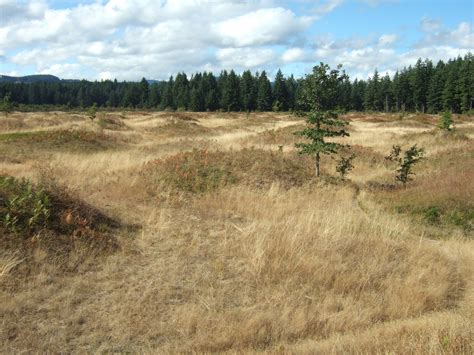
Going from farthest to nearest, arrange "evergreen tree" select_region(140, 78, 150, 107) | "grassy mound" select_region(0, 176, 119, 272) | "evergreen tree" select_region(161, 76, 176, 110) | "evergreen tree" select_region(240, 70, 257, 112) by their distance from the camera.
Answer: "evergreen tree" select_region(140, 78, 150, 107)
"evergreen tree" select_region(161, 76, 176, 110)
"evergreen tree" select_region(240, 70, 257, 112)
"grassy mound" select_region(0, 176, 119, 272)

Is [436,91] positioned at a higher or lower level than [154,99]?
higher

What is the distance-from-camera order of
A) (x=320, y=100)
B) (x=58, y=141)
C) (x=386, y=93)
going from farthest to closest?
1. (x=386, y=93)
2. (x=58, y=141)
3. (x=320, y=100)

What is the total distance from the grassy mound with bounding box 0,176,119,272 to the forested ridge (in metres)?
69.4

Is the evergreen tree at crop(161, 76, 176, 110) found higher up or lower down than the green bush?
higher up

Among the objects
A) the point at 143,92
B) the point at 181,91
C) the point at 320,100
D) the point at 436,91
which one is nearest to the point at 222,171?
the point at 320,100

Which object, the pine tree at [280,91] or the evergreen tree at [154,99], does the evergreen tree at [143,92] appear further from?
the pine tree at [280,91]

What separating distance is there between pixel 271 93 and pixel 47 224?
289 ft

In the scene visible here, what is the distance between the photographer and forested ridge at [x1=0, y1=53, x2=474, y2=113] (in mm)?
83188

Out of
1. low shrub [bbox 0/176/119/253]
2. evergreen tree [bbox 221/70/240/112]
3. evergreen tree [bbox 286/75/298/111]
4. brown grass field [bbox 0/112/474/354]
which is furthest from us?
evergreen tree [bbox 286/75/298/111]

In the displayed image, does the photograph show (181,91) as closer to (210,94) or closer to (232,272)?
(210,94)

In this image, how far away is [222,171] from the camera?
45.0 feet

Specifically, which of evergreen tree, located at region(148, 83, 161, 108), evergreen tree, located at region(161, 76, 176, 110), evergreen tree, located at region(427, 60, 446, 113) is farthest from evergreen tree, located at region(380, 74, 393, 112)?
evergreen tree, located at region(148, 83, 161, 108)

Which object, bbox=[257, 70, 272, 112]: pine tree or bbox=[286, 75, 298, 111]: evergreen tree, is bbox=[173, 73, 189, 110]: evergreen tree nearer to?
bbox=[257, 70, 272, 112]: pine tree

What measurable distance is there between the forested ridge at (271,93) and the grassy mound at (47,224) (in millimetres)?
69418
